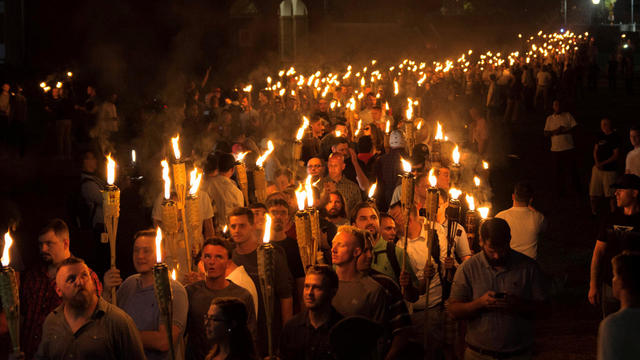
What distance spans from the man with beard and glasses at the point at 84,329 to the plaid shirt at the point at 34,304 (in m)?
0.69

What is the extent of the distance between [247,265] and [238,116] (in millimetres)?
9067

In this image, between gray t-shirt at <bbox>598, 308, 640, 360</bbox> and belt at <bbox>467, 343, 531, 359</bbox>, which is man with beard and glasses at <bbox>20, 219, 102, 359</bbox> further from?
gray t-shirt at <bbox>598, 308, 640, 360</bbox>

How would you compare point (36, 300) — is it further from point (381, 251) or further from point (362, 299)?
point (381, 251)

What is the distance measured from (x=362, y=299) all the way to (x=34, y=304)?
210cm

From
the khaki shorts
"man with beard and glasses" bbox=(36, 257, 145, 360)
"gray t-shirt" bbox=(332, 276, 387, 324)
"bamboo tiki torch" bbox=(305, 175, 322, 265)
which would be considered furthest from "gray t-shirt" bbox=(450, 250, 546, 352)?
the khaki shorts

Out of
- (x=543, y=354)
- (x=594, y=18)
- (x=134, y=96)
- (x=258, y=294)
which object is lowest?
(x=543, y=354)

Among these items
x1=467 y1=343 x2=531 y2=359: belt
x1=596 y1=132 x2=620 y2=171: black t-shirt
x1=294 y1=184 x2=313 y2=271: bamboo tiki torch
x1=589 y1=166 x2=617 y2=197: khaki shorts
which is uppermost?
x1=596 y1=132 x2=620 y2=171: black t-shirt

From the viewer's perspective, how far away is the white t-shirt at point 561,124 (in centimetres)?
1450

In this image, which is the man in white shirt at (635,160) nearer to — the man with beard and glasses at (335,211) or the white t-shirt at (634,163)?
the white t-shirt at (634,163)

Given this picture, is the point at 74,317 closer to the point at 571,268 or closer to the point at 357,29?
the point at 571,268

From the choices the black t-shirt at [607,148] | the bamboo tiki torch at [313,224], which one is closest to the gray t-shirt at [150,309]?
the bamboo tiki torch at [313,224]

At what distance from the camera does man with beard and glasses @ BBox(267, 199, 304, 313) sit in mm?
6398

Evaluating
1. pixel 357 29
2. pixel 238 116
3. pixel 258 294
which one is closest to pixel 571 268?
pixel 258 294

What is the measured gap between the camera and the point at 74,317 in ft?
15.0
